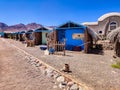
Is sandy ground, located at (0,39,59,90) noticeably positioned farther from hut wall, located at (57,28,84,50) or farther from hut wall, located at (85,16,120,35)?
hut wall, located at (85,16,120,35)

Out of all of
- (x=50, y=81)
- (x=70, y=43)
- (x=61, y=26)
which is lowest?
(x=50, y=81)

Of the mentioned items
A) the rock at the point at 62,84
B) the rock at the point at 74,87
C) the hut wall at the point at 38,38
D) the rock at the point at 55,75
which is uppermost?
the hut wall at the point at 38,38

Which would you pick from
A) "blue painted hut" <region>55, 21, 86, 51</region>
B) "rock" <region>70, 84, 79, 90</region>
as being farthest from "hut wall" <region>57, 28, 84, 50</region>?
"rock" <region>70, 84, 79, 90</region>

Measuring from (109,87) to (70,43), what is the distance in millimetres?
13888

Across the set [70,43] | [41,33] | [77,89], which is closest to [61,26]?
[70,43]

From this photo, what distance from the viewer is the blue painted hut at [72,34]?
20.0m

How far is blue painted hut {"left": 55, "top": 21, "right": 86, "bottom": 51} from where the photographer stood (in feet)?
65.5

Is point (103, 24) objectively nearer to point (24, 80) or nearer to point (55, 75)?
point (55, 75)

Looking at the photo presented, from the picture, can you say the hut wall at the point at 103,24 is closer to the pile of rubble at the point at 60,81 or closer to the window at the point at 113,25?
the window at the point at 113,25

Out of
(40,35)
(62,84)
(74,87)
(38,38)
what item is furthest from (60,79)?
(40,35)

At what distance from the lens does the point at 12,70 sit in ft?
35.0

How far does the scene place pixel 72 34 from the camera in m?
20.8

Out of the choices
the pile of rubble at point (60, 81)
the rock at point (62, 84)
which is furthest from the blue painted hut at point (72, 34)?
the rock at point (62, 84)

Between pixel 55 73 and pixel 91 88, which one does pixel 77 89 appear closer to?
pixel 91 88
